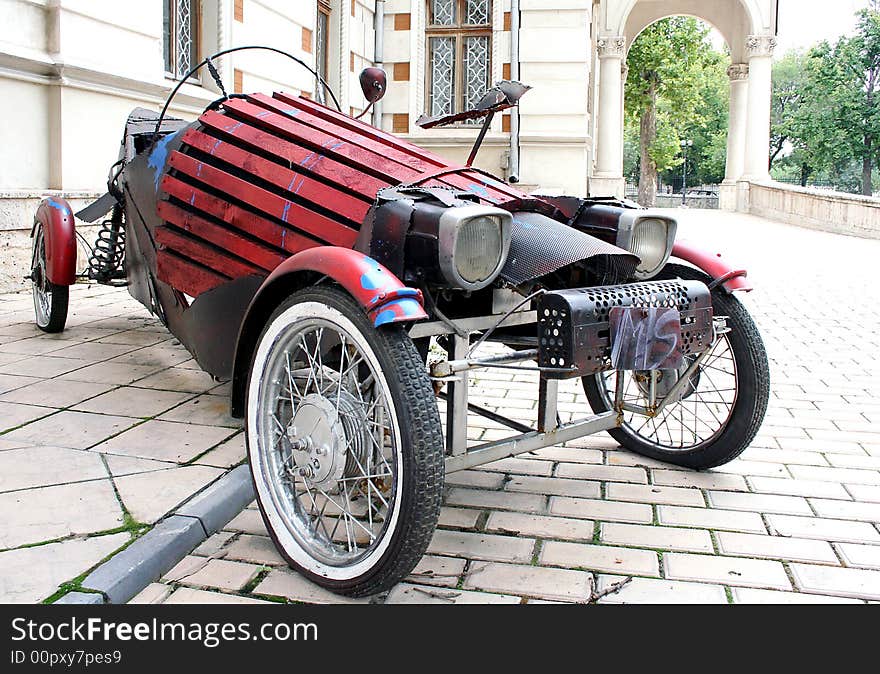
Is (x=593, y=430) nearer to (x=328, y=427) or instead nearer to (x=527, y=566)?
(x=527, y=566)

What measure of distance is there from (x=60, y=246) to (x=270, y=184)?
2710 mm

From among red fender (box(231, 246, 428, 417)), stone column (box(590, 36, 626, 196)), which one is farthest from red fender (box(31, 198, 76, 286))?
stone column (box(590, 36, 626, 196))

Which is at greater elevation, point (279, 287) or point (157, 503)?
point (279, 287)

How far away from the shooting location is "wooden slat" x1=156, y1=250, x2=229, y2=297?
11.9ft

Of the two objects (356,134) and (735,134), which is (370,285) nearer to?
(356,134)

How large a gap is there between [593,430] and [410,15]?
1308cm

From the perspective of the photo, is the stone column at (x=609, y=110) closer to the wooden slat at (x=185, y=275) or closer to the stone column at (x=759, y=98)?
the stone column at (x=759, y=98)

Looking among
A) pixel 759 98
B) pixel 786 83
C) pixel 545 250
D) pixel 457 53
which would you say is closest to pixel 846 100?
pixel 759 98

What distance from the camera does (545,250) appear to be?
2.90 meters

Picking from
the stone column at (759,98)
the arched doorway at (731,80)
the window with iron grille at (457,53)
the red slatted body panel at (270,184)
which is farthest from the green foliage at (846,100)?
the red slatted body panel at (270,184)

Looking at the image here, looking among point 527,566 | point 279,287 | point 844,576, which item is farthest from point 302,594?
point 844,576

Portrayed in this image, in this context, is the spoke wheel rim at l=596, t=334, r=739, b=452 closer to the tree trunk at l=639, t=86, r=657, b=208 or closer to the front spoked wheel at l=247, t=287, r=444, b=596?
the front spoked wheel at l=247, t=287, r=444, b=596
